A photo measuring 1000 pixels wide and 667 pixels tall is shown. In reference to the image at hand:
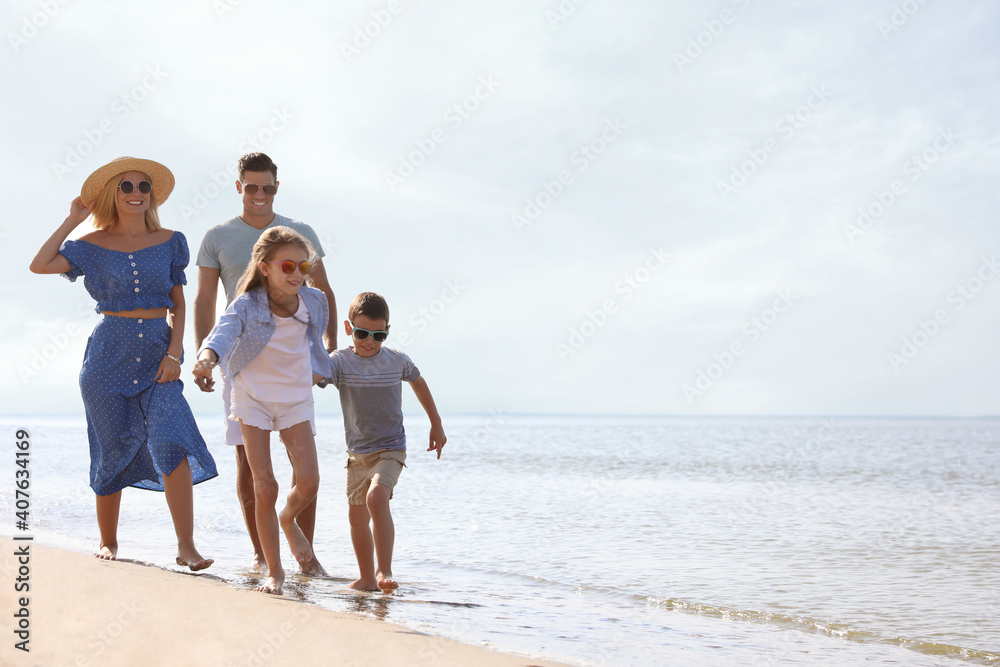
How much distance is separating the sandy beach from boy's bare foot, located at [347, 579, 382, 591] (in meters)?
0.99

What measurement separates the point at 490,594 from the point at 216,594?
75.0 inches

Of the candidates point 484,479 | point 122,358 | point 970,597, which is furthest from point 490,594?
point 484,479

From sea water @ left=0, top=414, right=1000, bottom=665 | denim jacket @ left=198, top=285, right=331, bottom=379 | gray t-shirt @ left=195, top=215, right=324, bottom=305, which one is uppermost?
gray t-shirt @ left=195, top=215, right=324, bottom=305

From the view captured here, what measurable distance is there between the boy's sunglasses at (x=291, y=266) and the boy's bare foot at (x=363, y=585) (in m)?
1.64

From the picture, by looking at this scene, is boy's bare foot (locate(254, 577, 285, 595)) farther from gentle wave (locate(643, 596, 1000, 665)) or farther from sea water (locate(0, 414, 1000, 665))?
gentle wave (locate(643, 596, 1000, 665))

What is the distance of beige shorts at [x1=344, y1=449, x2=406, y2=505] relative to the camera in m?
4.20

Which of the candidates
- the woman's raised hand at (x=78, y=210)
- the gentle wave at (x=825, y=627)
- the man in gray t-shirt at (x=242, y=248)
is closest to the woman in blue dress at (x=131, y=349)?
the woman's raised hand at (x=78, y=210)

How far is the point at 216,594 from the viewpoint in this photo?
9.80ft

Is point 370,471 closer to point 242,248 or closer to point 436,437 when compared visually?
point 436,437

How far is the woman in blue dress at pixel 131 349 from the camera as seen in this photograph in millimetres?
3873

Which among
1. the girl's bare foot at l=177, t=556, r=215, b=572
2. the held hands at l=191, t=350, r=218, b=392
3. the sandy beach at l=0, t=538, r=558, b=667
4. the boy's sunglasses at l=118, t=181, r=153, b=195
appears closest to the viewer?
the sandy beach at l=0, t=538, r=558, b=667

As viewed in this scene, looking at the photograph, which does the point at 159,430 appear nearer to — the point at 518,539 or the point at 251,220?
the point at 251,220

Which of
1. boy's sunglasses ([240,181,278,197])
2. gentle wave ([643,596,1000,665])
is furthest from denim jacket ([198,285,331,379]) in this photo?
gentle wave ([643,596,1000,665])

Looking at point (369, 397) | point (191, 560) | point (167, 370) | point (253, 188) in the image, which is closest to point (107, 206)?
point (253, 188)
